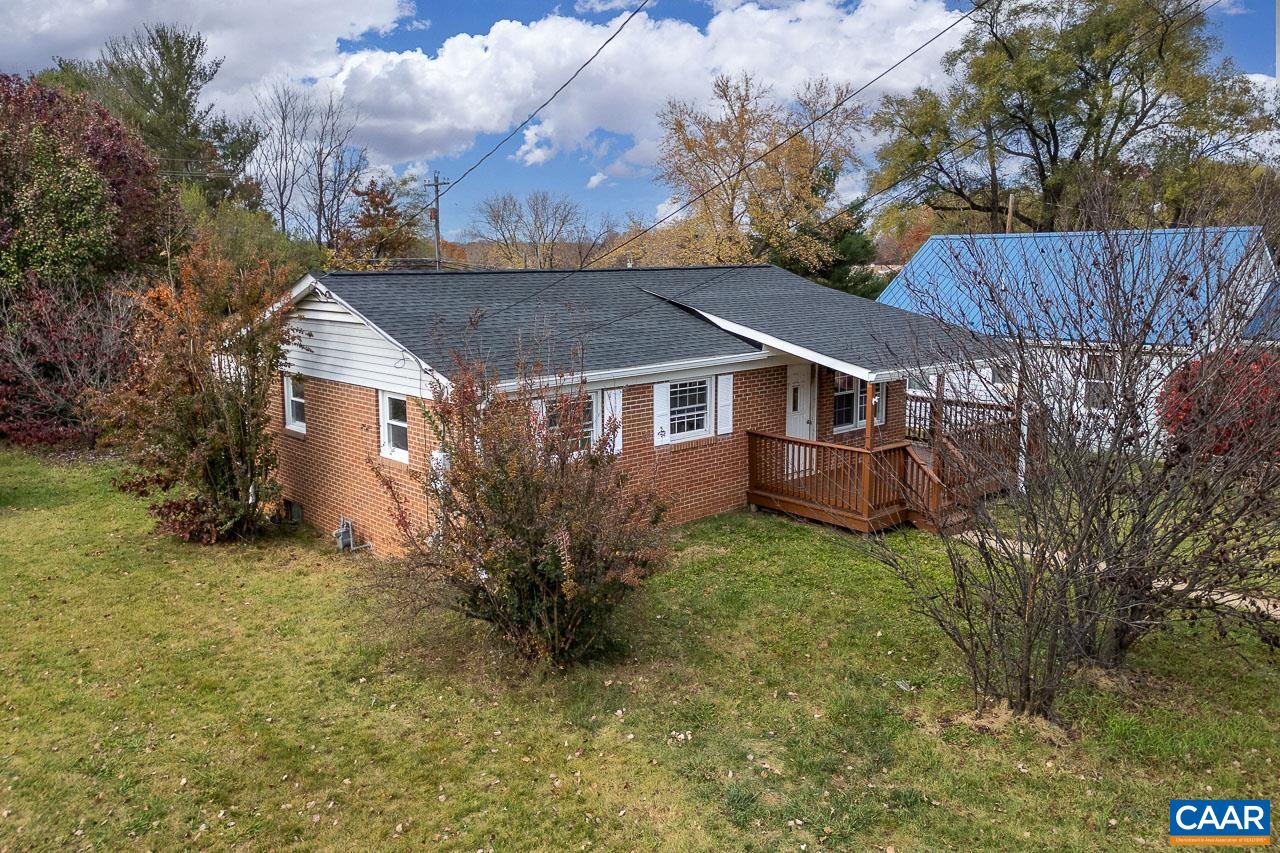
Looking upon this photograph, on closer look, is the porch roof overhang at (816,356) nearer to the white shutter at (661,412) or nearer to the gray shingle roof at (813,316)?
the gray shingle roof at (813,316)

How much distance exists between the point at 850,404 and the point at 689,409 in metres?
3.68

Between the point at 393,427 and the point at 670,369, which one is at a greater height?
the point at 670,369

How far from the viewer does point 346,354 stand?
36.1 feet

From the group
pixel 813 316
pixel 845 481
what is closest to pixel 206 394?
pixel 845 481

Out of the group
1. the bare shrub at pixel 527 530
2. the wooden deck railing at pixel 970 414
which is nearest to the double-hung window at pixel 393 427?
the bare shrub at pixel 527 530

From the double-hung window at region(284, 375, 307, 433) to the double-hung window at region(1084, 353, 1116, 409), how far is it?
10.6 meters

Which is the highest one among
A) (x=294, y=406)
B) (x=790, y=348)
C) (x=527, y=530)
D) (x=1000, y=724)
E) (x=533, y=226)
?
(x=533, y=226)

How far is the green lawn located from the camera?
5.37 metres

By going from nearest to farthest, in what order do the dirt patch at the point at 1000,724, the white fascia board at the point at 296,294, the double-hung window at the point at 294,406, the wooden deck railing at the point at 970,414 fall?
the dirt patch at the point at 1000,724 < the wooden deck railing at the point at 970,414 < the white fascia board at the point at 296,294 < the double-hung window at the point at 294,406

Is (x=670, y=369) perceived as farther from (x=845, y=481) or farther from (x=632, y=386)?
(x=845, y=481)

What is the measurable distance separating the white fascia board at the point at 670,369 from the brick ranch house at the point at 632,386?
0.09 feet

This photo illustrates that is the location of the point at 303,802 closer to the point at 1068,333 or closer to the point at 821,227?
the point at 1068,333

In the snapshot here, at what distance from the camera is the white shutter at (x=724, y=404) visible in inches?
483

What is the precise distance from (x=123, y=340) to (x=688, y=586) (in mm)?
14829
